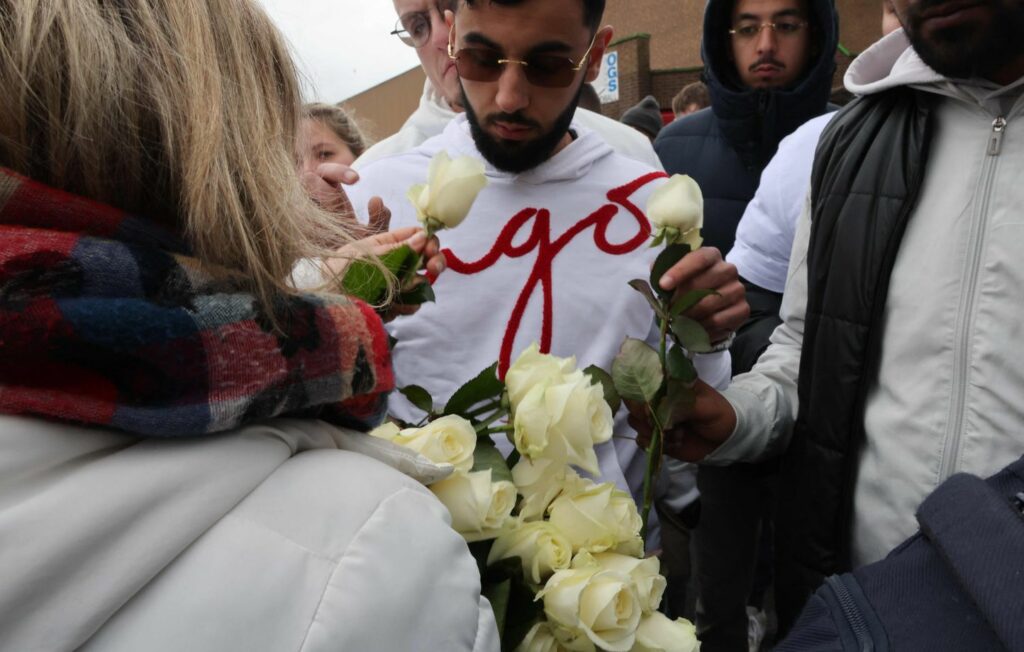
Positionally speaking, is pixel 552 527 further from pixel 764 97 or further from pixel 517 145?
pixel 764 97

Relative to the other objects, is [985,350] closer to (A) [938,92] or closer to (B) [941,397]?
(B) [941,397]

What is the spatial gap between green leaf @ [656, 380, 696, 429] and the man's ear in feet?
2.76

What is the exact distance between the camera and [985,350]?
1340 millimetres

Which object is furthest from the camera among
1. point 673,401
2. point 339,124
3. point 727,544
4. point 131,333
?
point 339,124

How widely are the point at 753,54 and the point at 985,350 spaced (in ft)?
6.24

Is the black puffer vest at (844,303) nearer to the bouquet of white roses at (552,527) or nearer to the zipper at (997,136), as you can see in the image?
the zipper at (997,136)

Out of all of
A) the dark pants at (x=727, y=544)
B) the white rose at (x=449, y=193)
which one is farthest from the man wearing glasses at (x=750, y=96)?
the white rose at (x=449, y=193)

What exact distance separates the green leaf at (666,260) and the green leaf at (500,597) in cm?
55

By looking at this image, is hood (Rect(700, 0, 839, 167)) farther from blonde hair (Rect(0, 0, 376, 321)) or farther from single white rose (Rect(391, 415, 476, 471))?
blonde hair (Rect(0, 0, 376, 321))

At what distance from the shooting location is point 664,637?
3.14 feet

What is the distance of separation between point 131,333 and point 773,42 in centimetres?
281

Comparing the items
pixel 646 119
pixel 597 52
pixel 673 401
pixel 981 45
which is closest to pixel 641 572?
pixel 673 401

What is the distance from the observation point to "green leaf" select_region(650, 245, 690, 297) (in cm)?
124

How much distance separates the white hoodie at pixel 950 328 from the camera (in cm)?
133
